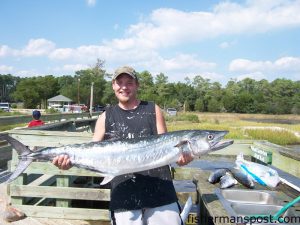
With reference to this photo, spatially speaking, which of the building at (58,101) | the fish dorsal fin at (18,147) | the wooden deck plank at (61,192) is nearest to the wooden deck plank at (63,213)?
the wooden deck plank at (61,192)

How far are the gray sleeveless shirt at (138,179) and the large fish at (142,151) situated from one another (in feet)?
0.38

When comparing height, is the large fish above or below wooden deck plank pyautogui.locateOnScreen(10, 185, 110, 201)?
above

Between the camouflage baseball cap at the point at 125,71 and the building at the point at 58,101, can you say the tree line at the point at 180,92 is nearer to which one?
the building at the point at 58,101

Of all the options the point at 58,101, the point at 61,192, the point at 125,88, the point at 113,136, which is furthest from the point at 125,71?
the point at 58,101

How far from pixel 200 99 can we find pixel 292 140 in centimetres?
7792

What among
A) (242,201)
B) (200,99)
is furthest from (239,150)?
(200,99)

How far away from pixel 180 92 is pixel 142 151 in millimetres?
116252

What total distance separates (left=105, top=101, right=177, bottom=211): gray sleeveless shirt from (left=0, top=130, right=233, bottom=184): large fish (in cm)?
12

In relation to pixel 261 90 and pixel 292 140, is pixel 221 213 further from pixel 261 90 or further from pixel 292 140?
pixel 261 90

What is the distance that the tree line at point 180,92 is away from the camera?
92.4 m

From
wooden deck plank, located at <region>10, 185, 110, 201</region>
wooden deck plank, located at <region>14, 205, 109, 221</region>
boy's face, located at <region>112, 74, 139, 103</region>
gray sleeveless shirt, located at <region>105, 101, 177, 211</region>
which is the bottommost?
wooden deck plank, located at <region>14, 205, 109, 221</region>

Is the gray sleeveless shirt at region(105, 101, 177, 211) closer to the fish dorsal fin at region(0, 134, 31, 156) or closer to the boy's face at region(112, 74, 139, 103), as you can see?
the boy's face at region(112, 74, 139, 103)

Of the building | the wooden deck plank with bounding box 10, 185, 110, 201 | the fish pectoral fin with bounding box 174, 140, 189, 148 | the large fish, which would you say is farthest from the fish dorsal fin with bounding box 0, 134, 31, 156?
the building

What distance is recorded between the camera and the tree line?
303 feet
